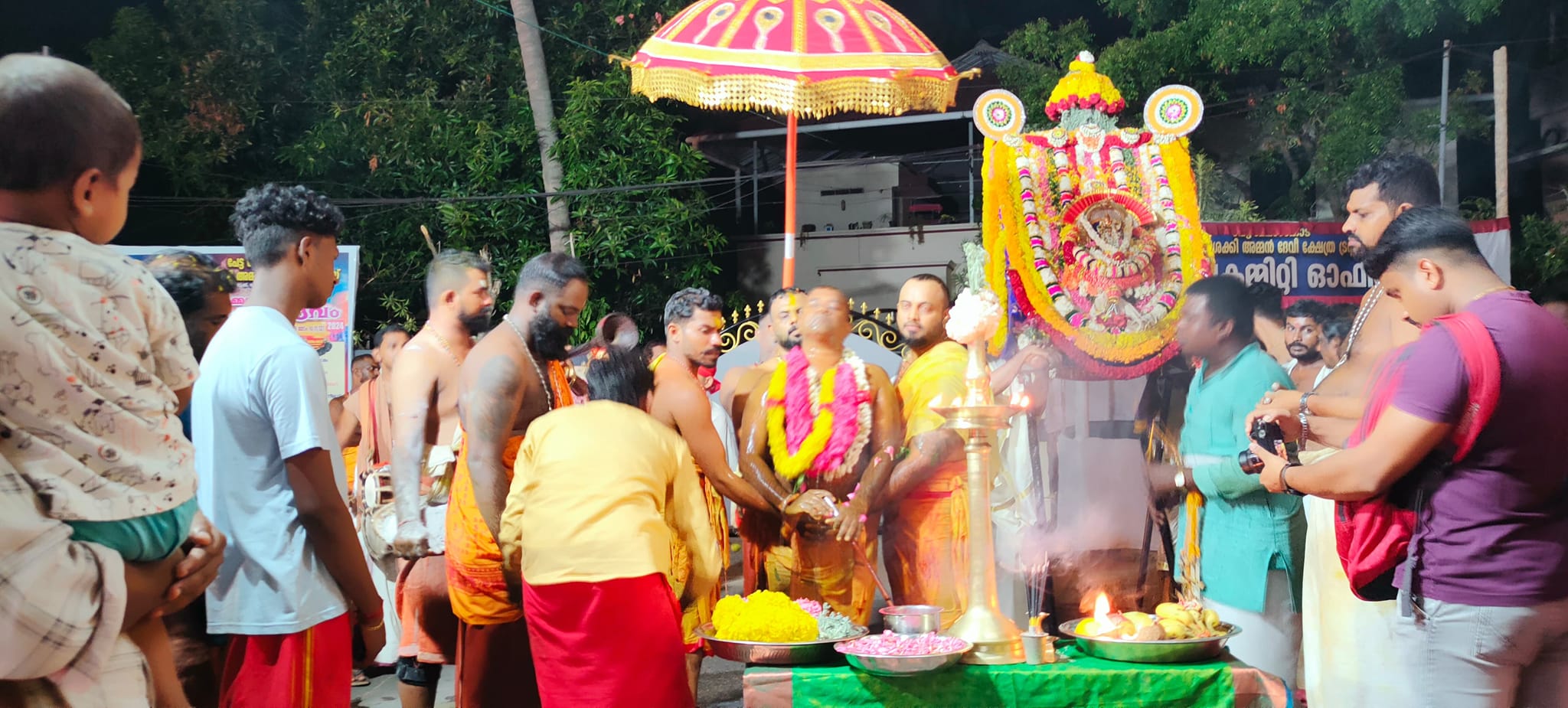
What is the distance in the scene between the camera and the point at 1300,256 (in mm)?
12922

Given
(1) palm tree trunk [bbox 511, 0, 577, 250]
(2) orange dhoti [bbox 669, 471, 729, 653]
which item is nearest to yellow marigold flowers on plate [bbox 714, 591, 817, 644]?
(2) orange dhoti [bbox 669, 471, 729, 653]

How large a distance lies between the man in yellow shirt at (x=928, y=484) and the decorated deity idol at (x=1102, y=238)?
148 cm

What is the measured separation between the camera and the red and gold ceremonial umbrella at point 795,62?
19.3ft

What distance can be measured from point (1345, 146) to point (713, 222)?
9.47 meters

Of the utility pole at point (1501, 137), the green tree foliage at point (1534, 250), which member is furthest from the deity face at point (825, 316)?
the green tree foliage at point (1534, 250)

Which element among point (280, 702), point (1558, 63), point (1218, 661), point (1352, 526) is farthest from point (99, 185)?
point (1558, 63)

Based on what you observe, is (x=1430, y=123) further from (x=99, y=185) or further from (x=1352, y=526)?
(x=99, y=185)

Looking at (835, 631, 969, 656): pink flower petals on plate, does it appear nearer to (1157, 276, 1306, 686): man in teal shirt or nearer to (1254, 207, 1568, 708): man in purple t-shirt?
(1254, 207, 1568, 708): man in purple t-shirt

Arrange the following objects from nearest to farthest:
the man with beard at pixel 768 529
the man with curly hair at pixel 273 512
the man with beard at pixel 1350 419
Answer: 1. the man with curly hair at pixel 273 512
2. the man with beard at pixel 1350 419
3. the man with beard at pixel 768 529

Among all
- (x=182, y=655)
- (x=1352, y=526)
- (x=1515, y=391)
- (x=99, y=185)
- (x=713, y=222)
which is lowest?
(x=182, y=655)

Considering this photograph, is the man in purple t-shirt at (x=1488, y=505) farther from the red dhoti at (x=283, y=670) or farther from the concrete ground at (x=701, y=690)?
the concrete ground at (x=701, y=690)

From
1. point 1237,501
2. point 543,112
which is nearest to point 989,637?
point 1237,501

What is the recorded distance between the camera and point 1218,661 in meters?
3.78

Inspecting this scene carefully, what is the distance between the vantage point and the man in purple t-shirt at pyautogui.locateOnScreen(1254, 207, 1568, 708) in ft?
9.36
